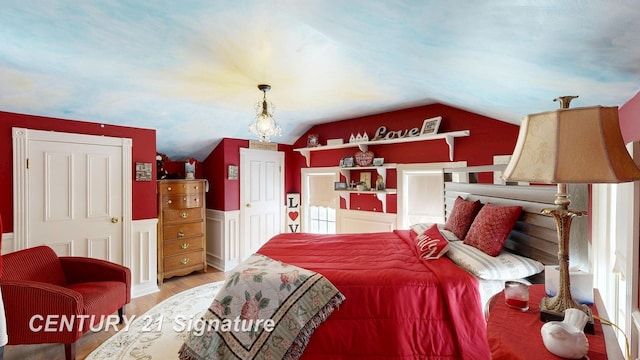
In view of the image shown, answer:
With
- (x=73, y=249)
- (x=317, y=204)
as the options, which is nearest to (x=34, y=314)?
(x=73, y=249)

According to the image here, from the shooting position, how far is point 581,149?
876mm

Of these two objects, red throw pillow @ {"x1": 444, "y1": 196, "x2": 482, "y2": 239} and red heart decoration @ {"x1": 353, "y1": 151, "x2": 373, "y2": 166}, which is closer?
red throw pillow @ {"x1": 444, "y1": 196, "x2": 482, "y2": 239}

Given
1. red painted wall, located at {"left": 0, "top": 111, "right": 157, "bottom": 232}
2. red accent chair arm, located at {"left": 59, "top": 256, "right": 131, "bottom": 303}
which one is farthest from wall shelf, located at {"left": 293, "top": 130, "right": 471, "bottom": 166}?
red accent chair arm, located at {"left": 59, "top": 256, "right": 131, "bottom": 303}

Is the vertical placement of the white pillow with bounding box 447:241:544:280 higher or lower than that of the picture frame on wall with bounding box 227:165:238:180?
lower

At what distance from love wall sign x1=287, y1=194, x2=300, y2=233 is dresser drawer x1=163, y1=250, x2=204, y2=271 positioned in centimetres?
148

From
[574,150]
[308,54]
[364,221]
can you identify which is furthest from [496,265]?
[364,221]

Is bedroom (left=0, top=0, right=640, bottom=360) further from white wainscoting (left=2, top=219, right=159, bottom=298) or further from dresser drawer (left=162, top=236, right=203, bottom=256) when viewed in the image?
dresser drawer (left=162, top=236, right=203, bottom=256)

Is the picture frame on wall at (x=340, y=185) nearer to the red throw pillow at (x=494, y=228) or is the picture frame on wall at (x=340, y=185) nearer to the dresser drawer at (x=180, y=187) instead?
the dresser drawer at (x=180, y=187)

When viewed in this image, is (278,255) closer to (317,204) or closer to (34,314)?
(34,314)

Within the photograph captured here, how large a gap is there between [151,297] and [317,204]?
256 centimetres

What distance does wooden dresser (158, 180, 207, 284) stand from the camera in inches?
154

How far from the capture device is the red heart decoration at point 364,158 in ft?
13.0

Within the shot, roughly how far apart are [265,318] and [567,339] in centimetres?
133

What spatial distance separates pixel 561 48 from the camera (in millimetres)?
1171
